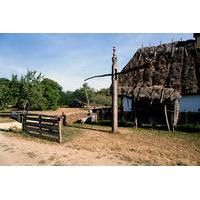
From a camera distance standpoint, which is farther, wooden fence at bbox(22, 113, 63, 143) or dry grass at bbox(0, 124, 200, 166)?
wooden fence at bbox(22, 113, 63, 143)

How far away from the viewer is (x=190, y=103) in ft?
72.8

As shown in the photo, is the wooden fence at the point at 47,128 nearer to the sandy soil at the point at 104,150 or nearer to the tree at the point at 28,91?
the sandy soil at the point at 104,150

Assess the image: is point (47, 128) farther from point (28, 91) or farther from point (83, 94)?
point (83, 94)

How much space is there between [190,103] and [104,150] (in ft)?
41.8

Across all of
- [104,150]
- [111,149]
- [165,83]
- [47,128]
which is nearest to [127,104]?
[165,83]

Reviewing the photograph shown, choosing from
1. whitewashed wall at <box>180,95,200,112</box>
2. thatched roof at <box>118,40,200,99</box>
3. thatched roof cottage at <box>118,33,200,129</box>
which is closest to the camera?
thatched roof cottage at <box>118,33,200,129</box>

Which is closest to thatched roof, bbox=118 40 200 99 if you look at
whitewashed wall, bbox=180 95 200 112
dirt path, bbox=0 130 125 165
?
whitewashed wall, bbox=180 95 200 112

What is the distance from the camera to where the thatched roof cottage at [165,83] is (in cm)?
1941

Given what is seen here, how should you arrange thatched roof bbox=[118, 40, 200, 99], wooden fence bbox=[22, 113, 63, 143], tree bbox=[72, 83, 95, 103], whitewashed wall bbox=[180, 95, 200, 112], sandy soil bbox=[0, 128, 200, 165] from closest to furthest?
sandy soil bbox=[0, 128, 200, 165], wooden fence bbox=[22, 113, 63, 143], thatched roof bbox=[118, 40, 200, 99], whitewashed wall bbox=[180, 95, 200, 112], tree bbox=[72, 83, 95, 103]

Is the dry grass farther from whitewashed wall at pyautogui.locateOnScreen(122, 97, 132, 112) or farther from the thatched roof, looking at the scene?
whitewashed wall at pyautogui.locateOnScreen(122, 97, 132, 112)

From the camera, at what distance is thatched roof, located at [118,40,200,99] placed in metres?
21.8
